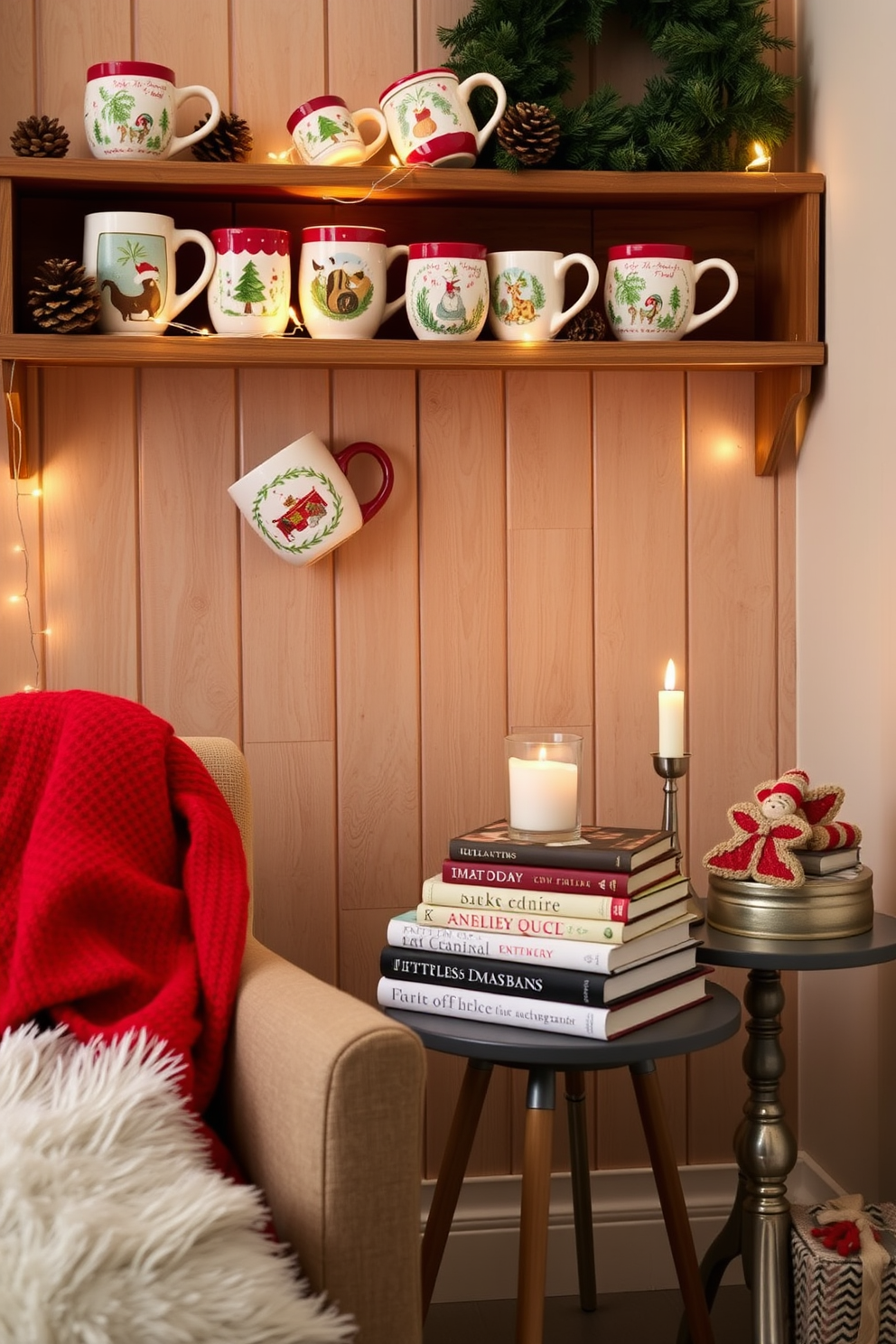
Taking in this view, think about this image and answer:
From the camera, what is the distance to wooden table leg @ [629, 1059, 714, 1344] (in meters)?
1.38

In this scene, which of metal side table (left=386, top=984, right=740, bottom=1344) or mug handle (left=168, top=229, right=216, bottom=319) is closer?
metal side table (left=386, top=984, right=740, bottom=1344)

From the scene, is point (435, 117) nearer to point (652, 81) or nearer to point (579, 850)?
point (652, 81)

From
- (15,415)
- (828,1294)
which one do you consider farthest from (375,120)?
(828,1294)

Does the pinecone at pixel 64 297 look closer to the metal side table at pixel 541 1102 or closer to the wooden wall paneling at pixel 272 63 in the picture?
the wooden wall paneling at pixel 272 63

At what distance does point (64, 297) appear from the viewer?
148cm

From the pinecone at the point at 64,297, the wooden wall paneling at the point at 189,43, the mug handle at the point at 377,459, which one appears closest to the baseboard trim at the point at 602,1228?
the mug handle at the point at 377,459

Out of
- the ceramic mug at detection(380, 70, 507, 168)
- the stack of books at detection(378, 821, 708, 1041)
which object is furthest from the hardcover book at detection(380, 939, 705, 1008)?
the ceramic mug at detection(380, 70, 507, 168)

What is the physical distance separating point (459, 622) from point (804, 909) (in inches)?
24.1

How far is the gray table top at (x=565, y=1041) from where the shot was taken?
1.14 metres

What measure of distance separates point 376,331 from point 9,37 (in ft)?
1.85

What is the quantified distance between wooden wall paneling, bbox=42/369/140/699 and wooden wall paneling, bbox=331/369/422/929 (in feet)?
0.87

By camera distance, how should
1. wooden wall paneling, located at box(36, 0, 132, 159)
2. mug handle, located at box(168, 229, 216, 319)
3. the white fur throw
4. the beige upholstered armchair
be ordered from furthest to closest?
wooden wall paneling, located at box(36, 0, 132, 159) → mug handle, located at box(168, 229, 216, 319) → the beige upholstered armchair → the white fur throw

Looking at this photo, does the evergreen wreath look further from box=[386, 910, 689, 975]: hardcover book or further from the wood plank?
box=[386, 910, 689, 975]: hardcover book

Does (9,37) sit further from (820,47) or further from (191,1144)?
(191,1144)
